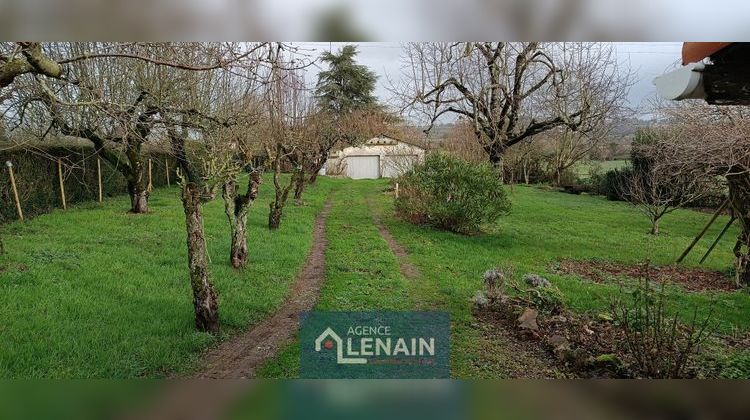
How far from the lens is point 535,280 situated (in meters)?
2.65

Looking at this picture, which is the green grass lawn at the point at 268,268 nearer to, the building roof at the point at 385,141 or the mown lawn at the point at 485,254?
the mown lawn at the point at 485,254

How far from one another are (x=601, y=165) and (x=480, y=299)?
3.74 feet

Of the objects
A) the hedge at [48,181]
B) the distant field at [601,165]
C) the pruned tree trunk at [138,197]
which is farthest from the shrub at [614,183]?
the pruned tree trunk at [138,197]

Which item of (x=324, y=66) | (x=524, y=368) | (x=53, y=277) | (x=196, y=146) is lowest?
(x=524, y=368)

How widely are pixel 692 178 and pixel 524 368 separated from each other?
1529mm

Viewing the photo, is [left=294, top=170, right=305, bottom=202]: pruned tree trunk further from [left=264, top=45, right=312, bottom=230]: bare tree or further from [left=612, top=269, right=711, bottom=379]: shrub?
[left=612, top=269, right=711, bottom=379]: shrub

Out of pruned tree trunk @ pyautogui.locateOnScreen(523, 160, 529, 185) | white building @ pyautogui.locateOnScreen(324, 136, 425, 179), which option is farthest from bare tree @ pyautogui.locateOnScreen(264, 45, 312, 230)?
pruned tree trunk @ pyautogui.locateOnScreen(523, 160, 529, 185)

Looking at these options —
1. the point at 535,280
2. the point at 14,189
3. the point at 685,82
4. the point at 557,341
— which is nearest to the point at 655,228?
the point at 535,280

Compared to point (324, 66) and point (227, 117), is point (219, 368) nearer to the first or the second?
point (227, 117)

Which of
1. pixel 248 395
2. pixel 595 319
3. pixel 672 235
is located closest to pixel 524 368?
pixel 595 319

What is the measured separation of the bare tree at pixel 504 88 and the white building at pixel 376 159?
24 centimetres

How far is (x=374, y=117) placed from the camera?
2775 mm
